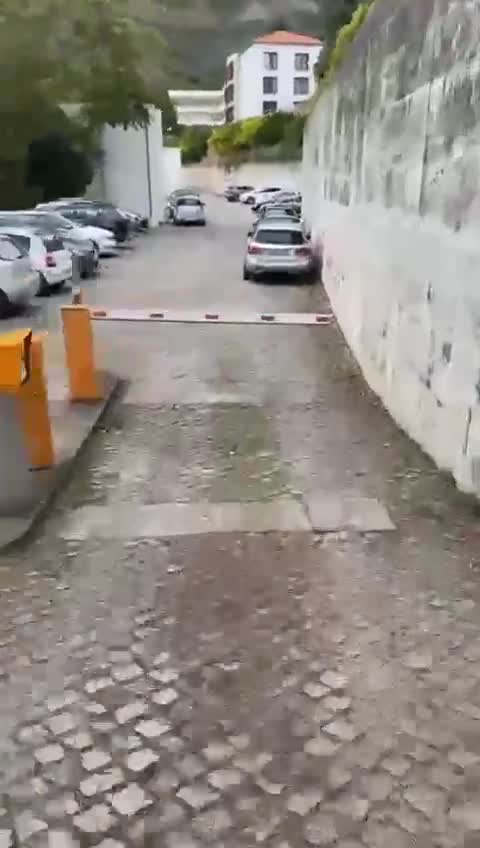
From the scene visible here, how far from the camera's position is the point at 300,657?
16.3ft

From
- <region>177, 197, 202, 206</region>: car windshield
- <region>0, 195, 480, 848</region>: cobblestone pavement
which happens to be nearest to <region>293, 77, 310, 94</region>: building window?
<region>177, 197, 202, 206</region>: car windshield

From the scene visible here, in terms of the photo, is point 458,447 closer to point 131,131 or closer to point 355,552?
point 355,552

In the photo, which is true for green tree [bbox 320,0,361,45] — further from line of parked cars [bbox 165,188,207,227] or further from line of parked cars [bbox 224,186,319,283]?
line of parked cars [bbox 224,186,319,283]

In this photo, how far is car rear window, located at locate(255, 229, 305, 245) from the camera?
71.7 ft

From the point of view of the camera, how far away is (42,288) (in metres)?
19.0

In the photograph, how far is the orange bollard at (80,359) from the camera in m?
9.96

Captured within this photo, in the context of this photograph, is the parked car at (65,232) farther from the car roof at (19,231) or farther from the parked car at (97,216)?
the parked car at (97,216)

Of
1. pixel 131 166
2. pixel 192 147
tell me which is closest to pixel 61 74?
pixel 131 166

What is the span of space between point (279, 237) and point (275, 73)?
253 ft

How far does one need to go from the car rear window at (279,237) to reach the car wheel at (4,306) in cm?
785

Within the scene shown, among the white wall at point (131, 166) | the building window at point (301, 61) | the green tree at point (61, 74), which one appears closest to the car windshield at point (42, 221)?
the green tree at point (61, 74)

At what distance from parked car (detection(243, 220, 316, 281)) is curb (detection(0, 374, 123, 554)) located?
12602 mm

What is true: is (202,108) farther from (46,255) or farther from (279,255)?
(46,255)

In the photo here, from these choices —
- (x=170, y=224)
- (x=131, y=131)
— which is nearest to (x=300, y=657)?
(x=131, y=131)
